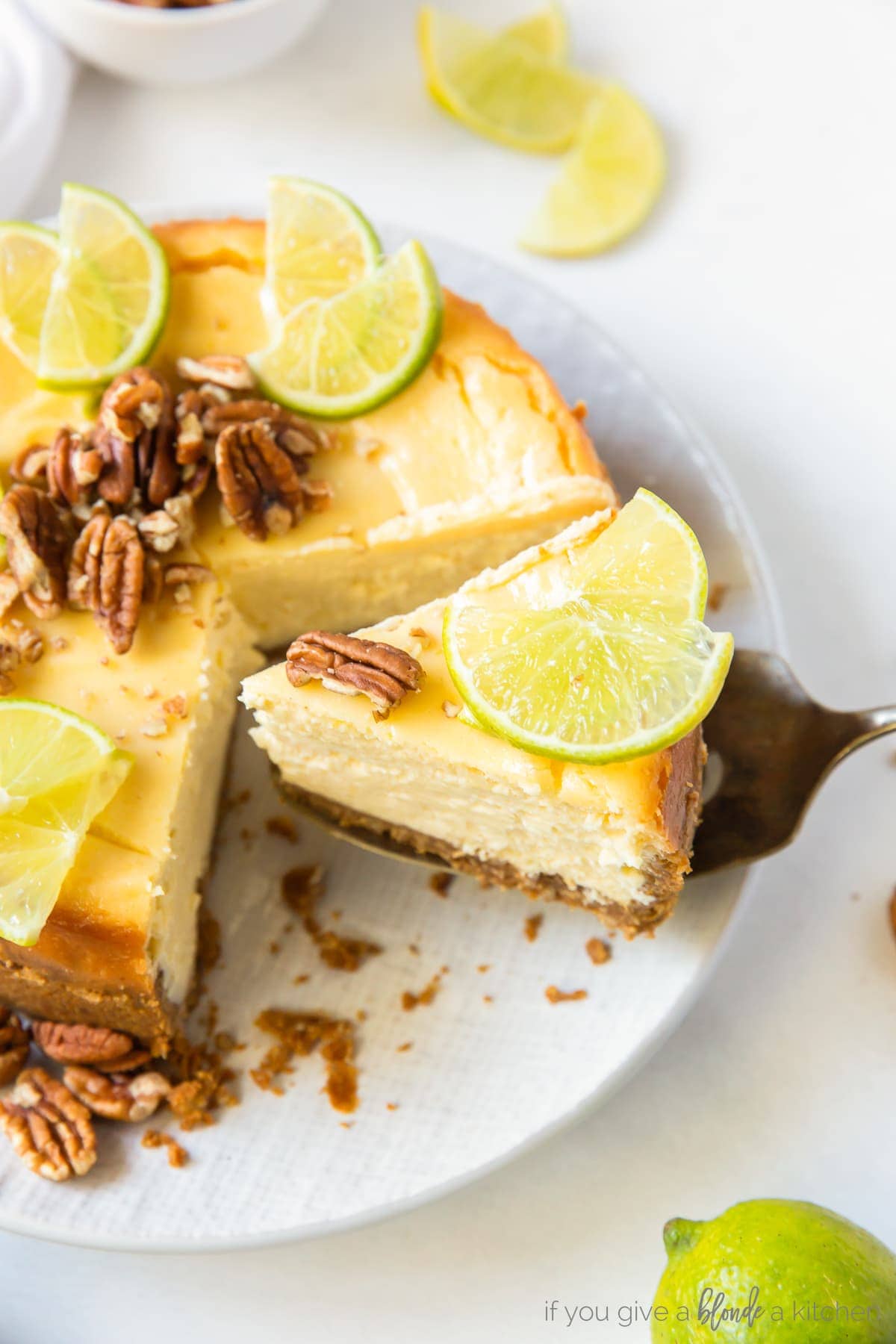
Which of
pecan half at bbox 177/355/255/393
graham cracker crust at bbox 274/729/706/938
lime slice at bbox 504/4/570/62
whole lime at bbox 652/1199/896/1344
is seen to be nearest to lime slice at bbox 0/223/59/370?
pecan half at bbox 177/355/255/393

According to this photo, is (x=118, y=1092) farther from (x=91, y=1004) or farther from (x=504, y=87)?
(x=504, y=87)

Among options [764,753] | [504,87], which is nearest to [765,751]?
[764,753]

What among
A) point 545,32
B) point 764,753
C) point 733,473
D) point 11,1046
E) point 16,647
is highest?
point 545,32

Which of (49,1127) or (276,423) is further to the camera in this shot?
(276,423)

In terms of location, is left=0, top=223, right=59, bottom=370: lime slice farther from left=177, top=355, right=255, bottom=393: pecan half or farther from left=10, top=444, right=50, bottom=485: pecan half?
left=177, top=355, right=255, bottom=393: pecan half

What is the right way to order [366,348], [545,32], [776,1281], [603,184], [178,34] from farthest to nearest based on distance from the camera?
[545,32] → [603,184] → [178,34] → [366,348] → [776,1281]

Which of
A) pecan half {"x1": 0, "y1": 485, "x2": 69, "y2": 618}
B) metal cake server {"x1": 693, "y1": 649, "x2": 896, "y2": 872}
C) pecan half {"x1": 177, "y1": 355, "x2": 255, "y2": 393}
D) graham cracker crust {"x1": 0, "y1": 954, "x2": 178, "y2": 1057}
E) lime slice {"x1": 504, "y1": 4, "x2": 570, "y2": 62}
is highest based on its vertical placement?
lime slice {"x1": 504, "y1": 4, "x2": 570, "y2": 62}

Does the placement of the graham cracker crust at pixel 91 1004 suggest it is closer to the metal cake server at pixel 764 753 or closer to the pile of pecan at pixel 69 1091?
the pile of pecan at pixel 69 1091

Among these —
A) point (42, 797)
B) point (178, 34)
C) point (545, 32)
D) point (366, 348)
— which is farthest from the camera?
point (545, 32)
